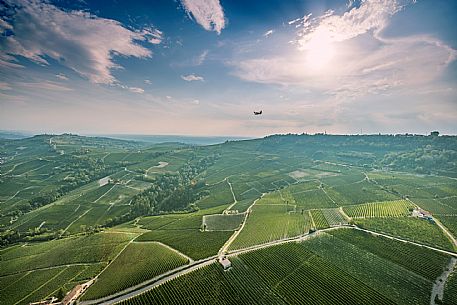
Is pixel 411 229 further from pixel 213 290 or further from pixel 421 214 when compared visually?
pixel 213 290

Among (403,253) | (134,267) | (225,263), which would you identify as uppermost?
(403,253)

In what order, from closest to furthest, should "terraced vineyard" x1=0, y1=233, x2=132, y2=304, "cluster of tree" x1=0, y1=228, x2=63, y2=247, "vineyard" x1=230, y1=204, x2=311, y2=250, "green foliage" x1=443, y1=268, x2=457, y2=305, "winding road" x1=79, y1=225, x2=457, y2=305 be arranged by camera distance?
"green foliage" x1=443, y1=268, x2=457, y2=305 < "winding road" x1=79, y1=225, x2=457, y2=305 < "terraced vineyard" x1=0, y1=233, x2=132, y2=304 < "vineyard" x1=230, y1=204, x2=311, y2=250 < "cluster of tree" x1=0, y1=228, x2=63, y2=247

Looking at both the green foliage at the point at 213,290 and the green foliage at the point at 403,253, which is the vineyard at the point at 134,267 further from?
the green foliage at the point at 403,253

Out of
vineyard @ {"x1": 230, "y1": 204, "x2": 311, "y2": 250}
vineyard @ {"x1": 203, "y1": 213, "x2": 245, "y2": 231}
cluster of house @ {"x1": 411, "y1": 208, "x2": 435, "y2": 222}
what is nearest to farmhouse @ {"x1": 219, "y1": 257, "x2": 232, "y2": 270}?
vineyard @ {"x1": 230, "y1": 204, "x2": 311, "y2": 250}

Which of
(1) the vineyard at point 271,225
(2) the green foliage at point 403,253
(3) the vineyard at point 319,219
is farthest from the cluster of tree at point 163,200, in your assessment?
(2) the green foliage at point 403,253

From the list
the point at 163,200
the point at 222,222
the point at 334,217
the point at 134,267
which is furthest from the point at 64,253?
the point at 334,217

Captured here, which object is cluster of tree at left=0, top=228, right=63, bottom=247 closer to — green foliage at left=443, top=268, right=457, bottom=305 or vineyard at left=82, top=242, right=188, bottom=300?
vineyard at left=82, top=242, right=188, bottom=300
